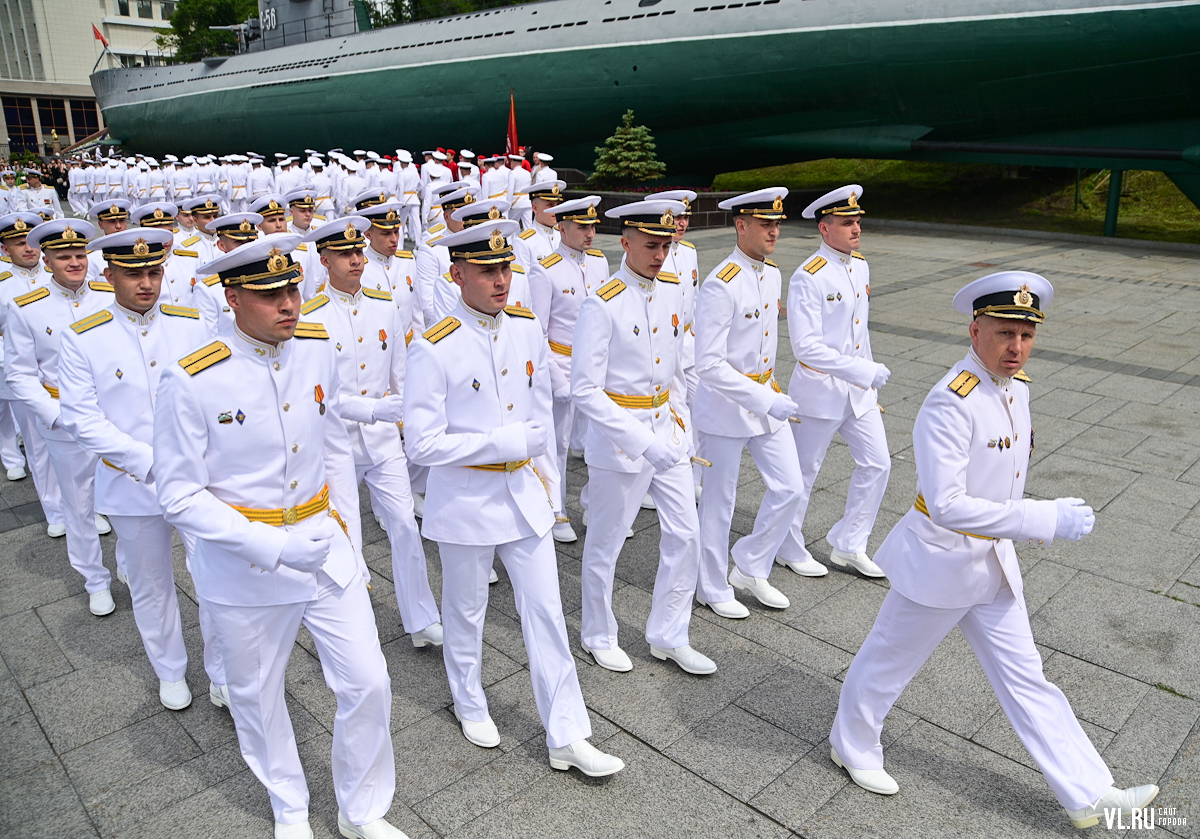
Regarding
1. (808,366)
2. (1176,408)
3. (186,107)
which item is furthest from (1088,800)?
(186,107)

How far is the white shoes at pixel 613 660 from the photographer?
468 cm

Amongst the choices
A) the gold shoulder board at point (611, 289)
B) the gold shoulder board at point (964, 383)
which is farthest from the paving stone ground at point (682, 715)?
the gold shoulder board at point (611, 289)

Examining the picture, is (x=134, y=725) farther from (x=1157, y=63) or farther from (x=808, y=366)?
(x=1157, y=63)

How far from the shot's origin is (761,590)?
539 cm

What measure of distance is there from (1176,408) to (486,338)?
778 cm

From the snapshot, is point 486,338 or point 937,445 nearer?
point 937,445

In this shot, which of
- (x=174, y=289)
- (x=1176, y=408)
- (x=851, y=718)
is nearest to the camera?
(x=851, y=718)

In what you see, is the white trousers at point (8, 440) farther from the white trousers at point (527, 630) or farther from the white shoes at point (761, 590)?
the white shoes at point (761, 590)

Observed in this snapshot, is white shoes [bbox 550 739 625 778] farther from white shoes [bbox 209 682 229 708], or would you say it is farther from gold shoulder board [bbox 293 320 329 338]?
gold shoulder board [bbox 293 320 329 338]

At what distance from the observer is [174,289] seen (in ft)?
24.3

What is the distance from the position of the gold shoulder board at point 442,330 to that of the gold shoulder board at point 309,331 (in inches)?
18.5

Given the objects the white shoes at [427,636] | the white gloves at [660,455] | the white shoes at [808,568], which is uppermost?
the white gloves at [660,455]

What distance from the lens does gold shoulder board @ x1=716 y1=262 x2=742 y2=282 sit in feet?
16.9

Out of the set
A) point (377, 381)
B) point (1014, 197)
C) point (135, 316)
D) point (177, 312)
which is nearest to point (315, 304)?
point (377, 381)
